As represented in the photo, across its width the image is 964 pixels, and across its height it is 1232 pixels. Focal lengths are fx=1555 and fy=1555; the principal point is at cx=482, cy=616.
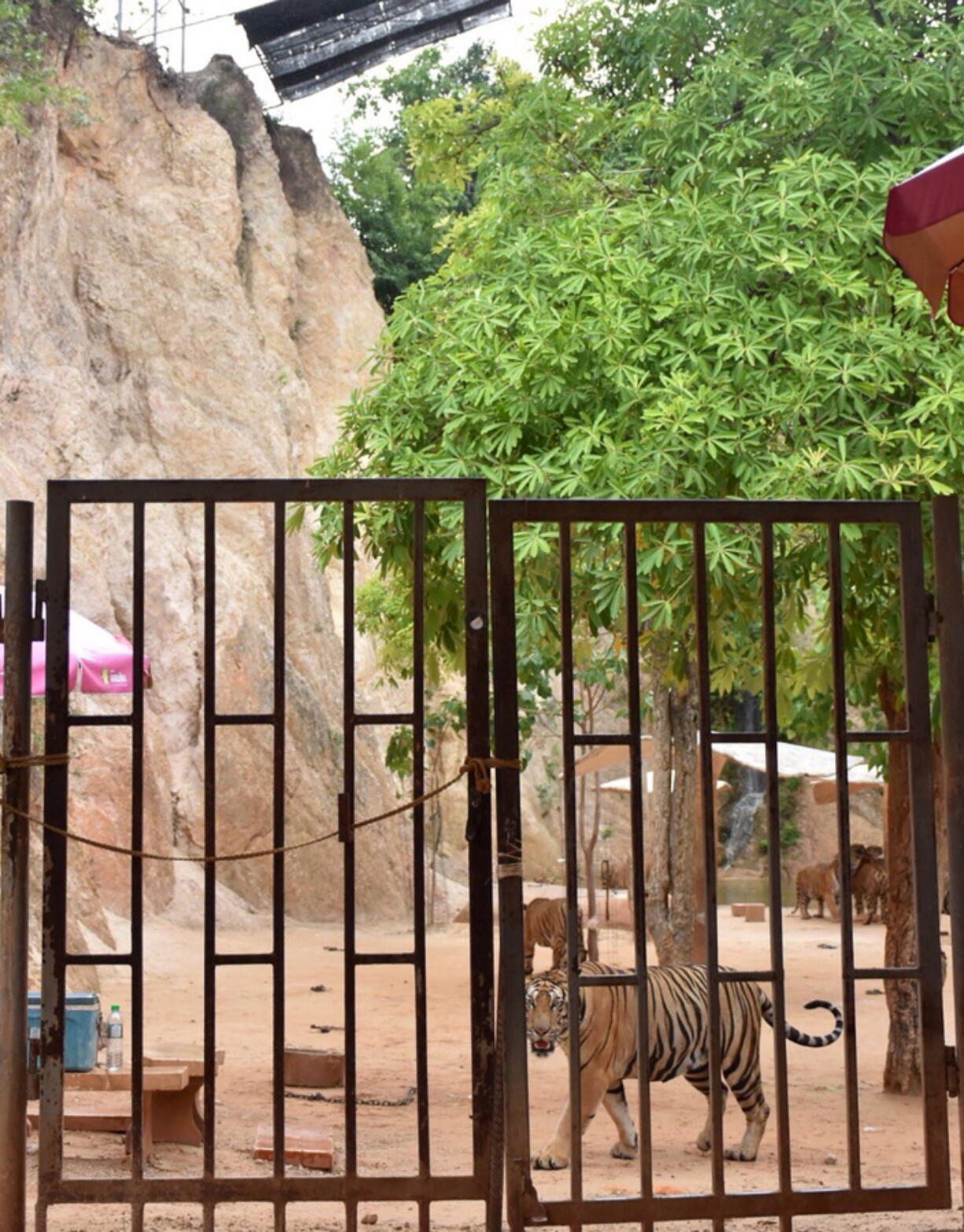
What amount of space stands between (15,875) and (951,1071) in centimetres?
309

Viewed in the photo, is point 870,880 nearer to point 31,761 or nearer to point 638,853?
point 638,853

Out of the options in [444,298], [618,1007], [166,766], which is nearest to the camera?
[618,1007]

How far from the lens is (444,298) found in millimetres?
10938

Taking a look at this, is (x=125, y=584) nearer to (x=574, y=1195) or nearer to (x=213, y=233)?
(x=213, y=233)

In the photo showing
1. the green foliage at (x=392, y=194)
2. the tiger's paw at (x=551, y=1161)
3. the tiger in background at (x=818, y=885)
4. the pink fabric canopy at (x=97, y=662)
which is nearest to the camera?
the tiger's paw at (x=551, y=1161)

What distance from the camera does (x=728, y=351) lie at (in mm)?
8805

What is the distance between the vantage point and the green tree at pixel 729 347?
8.48m

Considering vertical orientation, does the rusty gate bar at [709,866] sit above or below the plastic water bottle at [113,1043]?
above

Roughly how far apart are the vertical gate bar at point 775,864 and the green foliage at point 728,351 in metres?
2.72

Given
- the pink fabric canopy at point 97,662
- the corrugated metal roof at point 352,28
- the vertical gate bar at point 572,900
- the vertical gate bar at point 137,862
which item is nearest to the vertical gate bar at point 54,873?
the vertical gate bar at point 137,862

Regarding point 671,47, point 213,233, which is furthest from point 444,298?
point 213,233

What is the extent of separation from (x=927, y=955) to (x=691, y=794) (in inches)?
397

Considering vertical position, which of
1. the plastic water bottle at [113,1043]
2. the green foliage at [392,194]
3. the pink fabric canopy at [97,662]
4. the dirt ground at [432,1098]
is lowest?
the dirt ground at [432,1098]

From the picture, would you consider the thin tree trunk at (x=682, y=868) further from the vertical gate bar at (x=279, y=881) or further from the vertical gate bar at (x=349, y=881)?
the vertical gate bar at (x=279, y=881)
